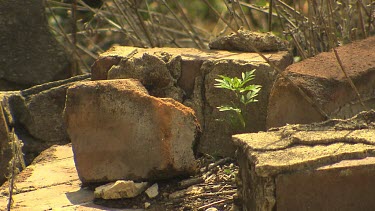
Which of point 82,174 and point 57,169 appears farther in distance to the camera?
point 57,169

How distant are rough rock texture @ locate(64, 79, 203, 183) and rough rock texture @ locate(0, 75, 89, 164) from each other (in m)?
1.06

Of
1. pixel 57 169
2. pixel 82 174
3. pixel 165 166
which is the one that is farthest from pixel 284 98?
pixel 57 169

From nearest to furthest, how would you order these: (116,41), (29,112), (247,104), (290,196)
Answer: (290,196), (247,104), (29,112), (116,41)

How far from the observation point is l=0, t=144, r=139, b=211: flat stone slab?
13.4ft

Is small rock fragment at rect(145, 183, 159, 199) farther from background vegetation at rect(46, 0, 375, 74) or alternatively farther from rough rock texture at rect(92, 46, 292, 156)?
background vegetation at rect(46, 0, 375, 74)

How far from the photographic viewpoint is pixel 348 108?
4008mm

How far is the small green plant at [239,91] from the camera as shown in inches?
165

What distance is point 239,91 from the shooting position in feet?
13.9

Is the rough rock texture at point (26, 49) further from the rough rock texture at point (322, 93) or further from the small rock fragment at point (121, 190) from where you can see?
the rough rock texture at point (322, 93)

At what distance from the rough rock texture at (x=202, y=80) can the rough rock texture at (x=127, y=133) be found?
1.18 feet

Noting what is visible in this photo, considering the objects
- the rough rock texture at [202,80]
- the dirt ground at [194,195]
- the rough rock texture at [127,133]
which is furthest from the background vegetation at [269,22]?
the dirt ground at [194,195]

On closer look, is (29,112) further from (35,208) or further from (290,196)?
(290,196)

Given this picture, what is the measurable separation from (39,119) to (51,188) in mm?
939

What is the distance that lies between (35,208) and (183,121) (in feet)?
2.24
